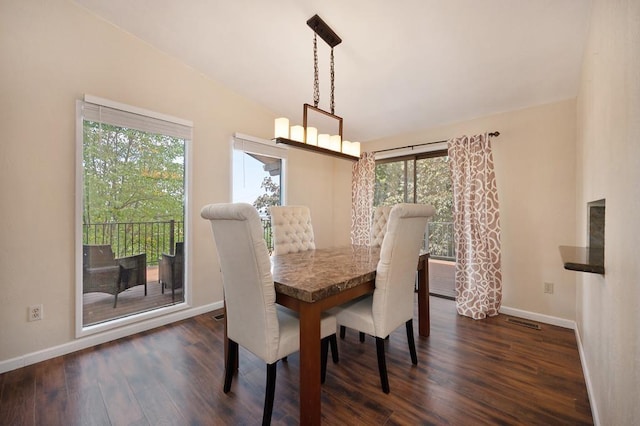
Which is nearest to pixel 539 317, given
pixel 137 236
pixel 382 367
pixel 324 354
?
pixel 382 367

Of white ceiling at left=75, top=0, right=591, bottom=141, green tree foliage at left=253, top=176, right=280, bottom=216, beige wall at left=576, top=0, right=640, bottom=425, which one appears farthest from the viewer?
green tree foliage at left=253, top=176, right=280, bottom=216

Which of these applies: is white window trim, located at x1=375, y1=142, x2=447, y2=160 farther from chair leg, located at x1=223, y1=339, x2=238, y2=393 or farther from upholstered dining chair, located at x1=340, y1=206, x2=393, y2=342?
chair leg, located at x1=223, y1=339, x2=238, y2=393

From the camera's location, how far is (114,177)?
2514 millimetres

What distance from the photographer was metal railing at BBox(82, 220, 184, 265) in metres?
2.44

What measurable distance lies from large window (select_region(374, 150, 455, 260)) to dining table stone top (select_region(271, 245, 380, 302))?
6.35ft

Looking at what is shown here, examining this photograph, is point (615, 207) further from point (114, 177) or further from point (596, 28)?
point (114, 177)

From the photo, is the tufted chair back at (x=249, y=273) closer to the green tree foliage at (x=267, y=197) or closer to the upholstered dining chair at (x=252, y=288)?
the upholstered dining chair at (x=252, y=288)

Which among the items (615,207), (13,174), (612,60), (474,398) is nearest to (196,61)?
(13,174)

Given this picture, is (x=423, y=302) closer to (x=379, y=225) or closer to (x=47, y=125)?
(x=379, y=225)

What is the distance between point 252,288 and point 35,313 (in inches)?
80.1

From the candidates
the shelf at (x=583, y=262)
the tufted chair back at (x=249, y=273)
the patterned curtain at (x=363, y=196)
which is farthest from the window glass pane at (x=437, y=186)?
the tufted chair back at (x=249, y=273)

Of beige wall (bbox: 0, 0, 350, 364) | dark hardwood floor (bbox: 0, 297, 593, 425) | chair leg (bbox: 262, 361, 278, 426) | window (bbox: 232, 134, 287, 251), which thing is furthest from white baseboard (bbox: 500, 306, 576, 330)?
beige wall (bbox: 0, 0, 350, 364)

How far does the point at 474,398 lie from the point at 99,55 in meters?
4.00

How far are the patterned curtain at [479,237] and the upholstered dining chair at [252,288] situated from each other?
2174mm
